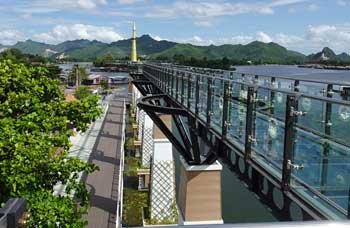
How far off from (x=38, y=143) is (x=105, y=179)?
638 inches

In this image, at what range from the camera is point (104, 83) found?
91.9 m

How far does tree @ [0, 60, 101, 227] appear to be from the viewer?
24.3ft

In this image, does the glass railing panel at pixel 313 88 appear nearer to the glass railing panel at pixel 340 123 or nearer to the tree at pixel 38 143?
the glass railing panel at pixel 340 123

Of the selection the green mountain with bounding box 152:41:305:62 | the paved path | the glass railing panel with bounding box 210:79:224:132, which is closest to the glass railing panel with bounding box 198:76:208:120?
the glass railing panel with bounding box 210:79:224:132

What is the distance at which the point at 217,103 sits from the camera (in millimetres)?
8727

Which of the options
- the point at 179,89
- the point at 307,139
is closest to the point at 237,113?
the point at 307,139

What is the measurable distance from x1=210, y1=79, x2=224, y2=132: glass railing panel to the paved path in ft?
31.6

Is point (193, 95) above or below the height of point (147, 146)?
above

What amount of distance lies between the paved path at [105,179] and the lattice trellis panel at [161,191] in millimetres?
1994

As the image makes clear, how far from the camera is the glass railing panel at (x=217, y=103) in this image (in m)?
8.35

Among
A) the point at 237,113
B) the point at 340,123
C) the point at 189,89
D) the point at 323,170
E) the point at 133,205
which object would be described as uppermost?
the point at 340,123

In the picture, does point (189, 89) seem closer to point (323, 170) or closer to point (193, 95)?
point (193, 95)

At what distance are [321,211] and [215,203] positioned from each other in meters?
8.73

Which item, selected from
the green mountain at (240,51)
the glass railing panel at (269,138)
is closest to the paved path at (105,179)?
the glass railing panel at (269,138)
